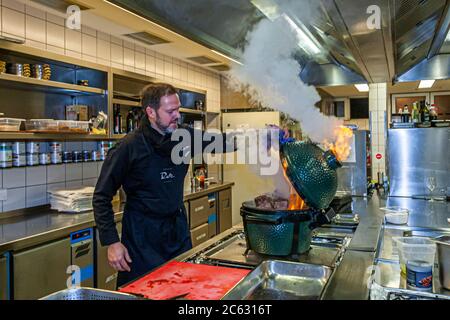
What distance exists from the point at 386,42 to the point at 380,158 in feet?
8.56

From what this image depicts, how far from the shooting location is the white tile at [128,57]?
4012 millimetres

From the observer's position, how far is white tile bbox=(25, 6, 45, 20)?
9.69 ft

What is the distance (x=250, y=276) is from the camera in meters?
1.22

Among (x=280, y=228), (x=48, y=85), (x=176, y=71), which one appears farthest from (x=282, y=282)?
(x=176, y=71)

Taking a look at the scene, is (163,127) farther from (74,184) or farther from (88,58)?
(88,58)

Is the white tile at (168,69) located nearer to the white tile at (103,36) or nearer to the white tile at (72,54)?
the white tile at (103,36)

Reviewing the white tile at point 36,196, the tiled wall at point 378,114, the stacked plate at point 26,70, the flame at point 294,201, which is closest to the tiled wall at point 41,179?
the white tile at point 36,196

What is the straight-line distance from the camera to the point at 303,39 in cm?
207

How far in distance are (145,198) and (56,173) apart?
5.32 feet

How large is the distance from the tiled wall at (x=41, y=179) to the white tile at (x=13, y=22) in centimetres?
88

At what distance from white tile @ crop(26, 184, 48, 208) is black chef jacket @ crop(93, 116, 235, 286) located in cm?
142

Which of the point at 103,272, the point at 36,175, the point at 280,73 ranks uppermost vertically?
the point at 280,73
